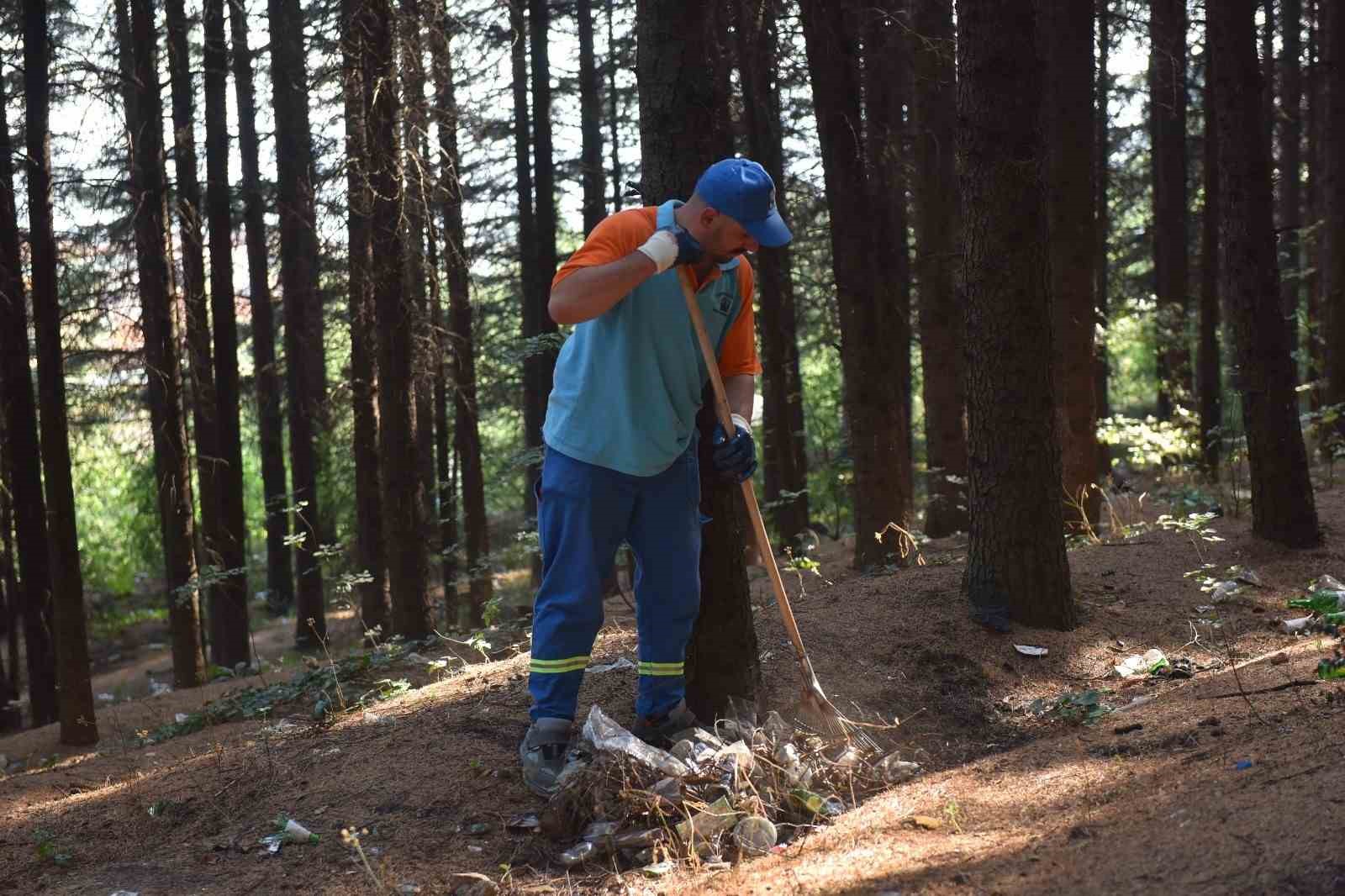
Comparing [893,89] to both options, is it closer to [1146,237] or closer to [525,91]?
[525,91]

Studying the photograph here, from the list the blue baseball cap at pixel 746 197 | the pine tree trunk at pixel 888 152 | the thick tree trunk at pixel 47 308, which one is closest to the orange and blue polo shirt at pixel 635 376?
the blue baseball cap at pixel 746 197

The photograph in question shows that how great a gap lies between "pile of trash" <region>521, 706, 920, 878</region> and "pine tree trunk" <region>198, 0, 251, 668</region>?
1095 cm

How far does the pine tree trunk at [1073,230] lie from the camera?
9.17m

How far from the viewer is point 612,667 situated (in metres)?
5.75

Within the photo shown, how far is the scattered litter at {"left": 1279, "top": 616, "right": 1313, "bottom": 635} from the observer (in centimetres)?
608

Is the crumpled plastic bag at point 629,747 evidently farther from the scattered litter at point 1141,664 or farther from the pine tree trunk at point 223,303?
the pine tree trunk at point 223,303

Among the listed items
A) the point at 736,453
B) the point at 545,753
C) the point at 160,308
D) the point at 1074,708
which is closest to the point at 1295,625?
the point at 1074,708

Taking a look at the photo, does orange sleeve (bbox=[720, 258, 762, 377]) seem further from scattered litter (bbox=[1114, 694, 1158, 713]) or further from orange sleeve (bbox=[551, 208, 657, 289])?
scattered litter (bbox=[1114, 694, 1158, 713])

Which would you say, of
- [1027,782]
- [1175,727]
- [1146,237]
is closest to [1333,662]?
[1175,727]

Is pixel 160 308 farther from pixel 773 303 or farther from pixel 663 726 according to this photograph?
pixel 663 726

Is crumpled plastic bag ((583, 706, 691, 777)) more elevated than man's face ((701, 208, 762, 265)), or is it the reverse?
man's face ((701, 208, 762, 265))

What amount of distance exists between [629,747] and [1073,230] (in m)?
6.61

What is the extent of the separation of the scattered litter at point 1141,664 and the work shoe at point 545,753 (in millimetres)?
3002

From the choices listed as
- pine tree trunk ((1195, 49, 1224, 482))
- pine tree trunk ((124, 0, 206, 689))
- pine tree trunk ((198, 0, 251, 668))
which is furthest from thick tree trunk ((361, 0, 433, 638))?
pine tree trunk ((1195, 49, 1224, 482))
